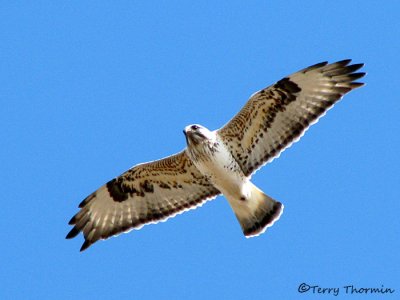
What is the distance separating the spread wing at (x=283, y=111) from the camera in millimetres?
9305

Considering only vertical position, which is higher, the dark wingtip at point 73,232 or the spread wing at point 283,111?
the spread wing at point 283,111

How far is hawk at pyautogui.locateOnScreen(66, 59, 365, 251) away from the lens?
30.4 ft

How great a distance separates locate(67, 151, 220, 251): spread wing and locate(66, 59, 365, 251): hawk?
1 cm

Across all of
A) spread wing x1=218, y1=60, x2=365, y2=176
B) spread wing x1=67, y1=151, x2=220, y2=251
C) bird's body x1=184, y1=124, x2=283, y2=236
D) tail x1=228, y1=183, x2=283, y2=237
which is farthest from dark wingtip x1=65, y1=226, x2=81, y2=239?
spread wing x1=218, y1=60, x2=365, y2=176

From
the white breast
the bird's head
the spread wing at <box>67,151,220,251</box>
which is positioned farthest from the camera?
the spread wing at <box>67,151,220,251</box>

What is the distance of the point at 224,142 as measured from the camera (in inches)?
373

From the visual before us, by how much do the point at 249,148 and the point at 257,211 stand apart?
0.83 metres

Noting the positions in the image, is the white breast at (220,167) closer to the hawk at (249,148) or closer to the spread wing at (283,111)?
the hawk at (249,148)

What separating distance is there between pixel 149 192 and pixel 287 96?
230 cm

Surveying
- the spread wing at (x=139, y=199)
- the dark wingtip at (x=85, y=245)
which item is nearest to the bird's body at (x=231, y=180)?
the spread wing at (x=139, y=199)

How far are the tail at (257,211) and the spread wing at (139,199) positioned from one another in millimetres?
517

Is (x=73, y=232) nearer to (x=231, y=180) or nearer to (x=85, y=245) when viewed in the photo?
(x=85, y=245)

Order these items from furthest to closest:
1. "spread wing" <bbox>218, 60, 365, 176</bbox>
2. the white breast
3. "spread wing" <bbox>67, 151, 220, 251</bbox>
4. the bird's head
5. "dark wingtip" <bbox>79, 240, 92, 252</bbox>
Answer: "dark wingtip" <bbox>79, 240, 92, 252</bbox>, "spread wing" <bbox>67, 151, 220, 251</bbox>, "spread wing" <bbox>218, 60, 365, 176</bbox>, the white breast, the bird's head

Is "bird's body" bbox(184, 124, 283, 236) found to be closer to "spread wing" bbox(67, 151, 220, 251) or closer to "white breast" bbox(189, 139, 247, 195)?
"white breast" bbox(189, 139, 247, 195)
